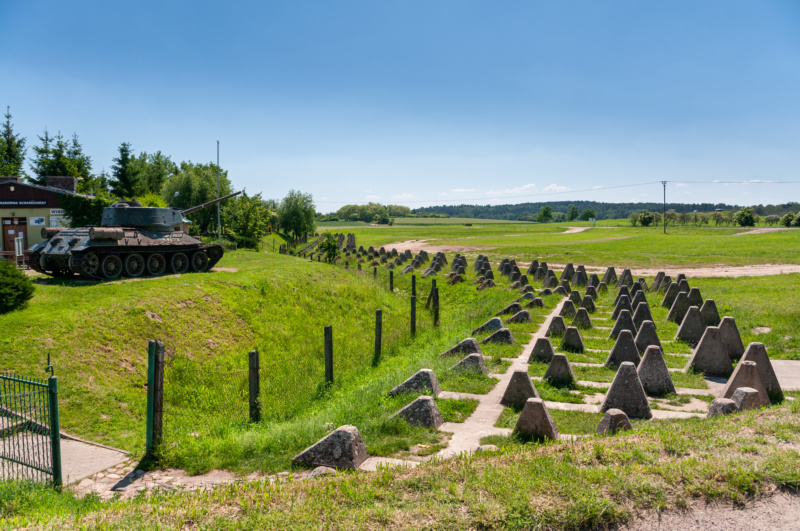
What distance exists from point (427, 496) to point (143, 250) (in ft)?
55.2

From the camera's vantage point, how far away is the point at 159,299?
14930mm

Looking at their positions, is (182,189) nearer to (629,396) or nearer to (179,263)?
(179,263)

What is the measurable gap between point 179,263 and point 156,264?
1.05 meters

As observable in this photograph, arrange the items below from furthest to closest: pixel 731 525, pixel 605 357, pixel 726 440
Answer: pixel 605 357
pixel 726 440
pixel 731 525

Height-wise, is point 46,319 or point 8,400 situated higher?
point 46,319

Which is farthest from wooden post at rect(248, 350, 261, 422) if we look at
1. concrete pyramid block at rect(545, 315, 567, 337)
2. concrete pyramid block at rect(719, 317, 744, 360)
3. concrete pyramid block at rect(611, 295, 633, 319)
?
concrete pyramid block at rect(611, 295, 633, 319)

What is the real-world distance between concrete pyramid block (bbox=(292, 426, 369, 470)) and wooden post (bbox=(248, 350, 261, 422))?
2.51 m

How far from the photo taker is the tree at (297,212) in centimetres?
6232

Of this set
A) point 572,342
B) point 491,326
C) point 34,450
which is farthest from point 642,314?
point 34,450

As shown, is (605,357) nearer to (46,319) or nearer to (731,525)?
(731,525)

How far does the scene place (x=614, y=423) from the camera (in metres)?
6.65

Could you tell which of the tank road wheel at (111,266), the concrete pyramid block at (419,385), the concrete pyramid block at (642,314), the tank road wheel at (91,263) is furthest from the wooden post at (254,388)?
the tank road wheel at (111,266)

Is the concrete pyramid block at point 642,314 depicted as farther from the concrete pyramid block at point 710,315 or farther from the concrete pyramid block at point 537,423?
the concrete pyramid block at point 537,423

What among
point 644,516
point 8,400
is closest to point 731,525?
point 644,516
